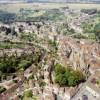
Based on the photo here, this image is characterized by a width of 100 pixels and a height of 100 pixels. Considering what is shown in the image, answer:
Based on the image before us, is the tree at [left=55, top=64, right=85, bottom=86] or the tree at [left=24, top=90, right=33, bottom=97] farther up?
the tree at [left=55, top=64, right=85, bottom=86]

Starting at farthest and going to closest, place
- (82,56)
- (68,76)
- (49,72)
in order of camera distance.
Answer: (82,56), (49,72), (68,76)

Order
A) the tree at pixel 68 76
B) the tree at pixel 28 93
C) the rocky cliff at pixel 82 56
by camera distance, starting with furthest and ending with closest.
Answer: the rocky cliff at pixel 82 56, the tree at pixel 68 76, the tree at pixel 28 93

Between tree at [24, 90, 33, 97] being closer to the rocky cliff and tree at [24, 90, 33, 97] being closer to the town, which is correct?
the town

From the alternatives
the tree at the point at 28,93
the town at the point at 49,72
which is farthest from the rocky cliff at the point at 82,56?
the tree at the point at 28,93

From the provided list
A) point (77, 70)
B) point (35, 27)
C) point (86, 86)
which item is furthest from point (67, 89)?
point (35, 27)

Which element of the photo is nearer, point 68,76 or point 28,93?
point 28,93

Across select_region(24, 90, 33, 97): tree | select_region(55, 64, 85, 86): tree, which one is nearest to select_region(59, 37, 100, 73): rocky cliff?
select_region(55, 64, 85, 86): tree

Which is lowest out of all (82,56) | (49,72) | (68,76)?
(49,72)

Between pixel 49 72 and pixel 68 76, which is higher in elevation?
pixel 68 76

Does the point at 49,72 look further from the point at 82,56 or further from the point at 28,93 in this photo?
the point at 82,56

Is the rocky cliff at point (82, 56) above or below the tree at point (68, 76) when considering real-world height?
below

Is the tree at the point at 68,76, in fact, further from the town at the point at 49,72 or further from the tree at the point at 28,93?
the tree at the point at 28,93

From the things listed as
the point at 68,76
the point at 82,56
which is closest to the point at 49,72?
the point at 68,76

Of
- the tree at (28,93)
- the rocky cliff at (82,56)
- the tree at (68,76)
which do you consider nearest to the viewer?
the tree at (28,93)
